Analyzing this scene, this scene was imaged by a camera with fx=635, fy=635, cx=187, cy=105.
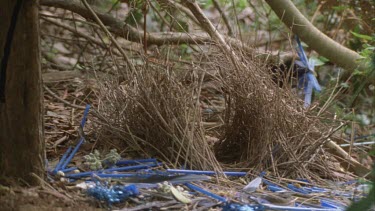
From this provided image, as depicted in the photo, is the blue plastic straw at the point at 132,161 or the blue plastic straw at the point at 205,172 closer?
the blue plastic straw at the point at 205,172

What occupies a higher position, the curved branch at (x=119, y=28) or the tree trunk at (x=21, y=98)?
the curved branch at (x=119, y=28)

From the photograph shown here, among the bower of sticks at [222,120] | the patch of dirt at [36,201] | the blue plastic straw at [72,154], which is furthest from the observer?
the bower of sticks at [222,120]

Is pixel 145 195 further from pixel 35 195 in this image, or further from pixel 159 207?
pixel 35 195

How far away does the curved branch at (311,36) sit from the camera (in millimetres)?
3441

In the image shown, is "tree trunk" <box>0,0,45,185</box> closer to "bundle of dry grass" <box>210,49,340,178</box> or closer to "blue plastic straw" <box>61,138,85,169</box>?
"blue plastic straw" <box>61,138,85,169</box>

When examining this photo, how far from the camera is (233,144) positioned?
2.64 m

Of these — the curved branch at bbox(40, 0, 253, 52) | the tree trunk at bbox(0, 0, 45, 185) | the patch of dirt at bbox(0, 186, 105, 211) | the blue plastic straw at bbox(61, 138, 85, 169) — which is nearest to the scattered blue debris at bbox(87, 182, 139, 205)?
the patch of dirt at bbox(0, 186, 105, 211)

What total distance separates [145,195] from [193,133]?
45 centimetres

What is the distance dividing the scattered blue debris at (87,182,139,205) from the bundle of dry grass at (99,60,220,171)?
0.38 m

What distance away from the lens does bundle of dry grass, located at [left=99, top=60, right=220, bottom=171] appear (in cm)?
242

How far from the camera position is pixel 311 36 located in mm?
3574

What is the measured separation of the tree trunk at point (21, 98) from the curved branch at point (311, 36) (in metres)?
1.74

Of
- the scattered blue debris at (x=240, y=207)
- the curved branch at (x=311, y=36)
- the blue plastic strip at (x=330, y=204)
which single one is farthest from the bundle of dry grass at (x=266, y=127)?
the curved branch at (x=311, y=36)

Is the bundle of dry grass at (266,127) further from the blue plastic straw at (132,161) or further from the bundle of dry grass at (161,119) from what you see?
the blue plastic straw at (132,161)
